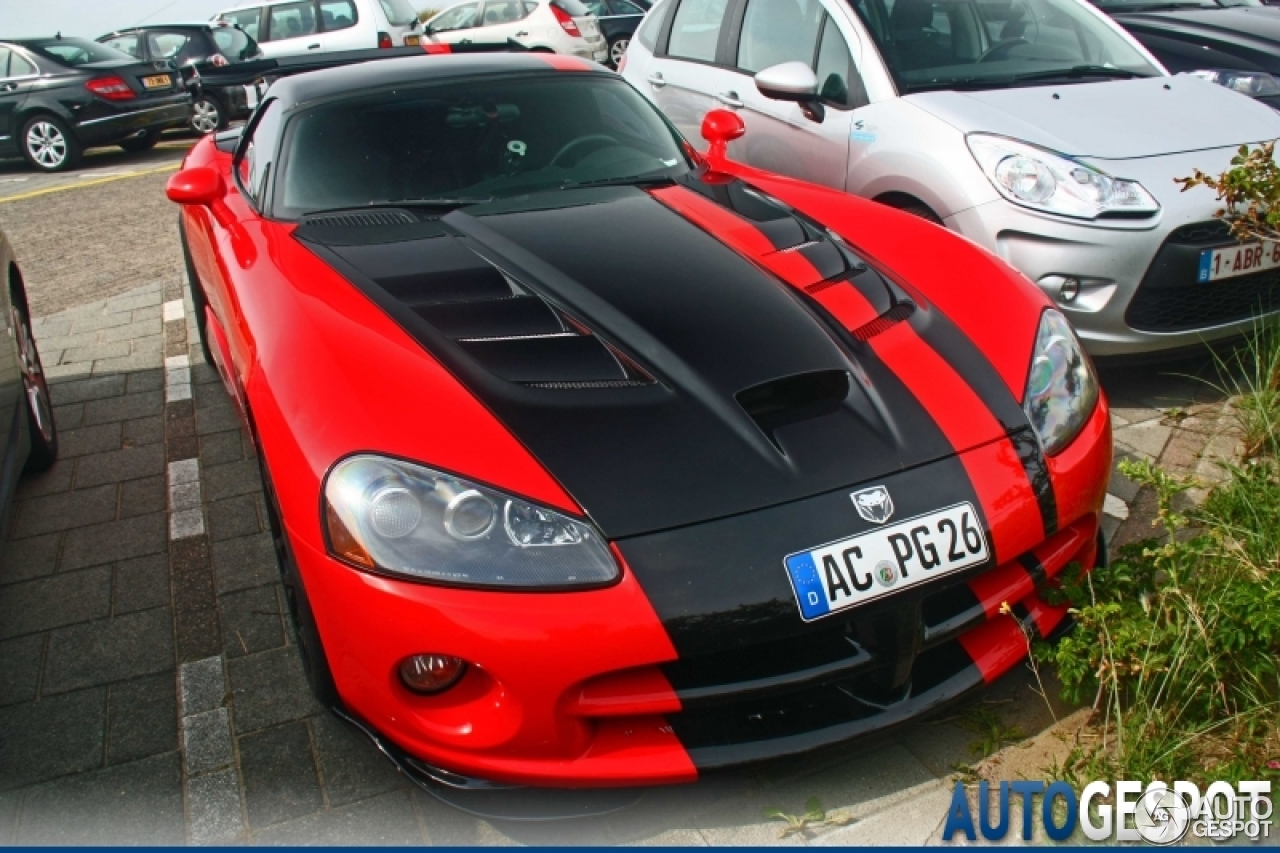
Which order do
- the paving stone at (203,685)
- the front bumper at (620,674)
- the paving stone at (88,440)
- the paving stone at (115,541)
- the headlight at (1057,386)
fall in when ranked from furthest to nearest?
the paving stone at (88,440) < the paving stone at (115,541) < the paving stone at (203,685) < the headlight at (1057,386) < the front bumper at (620,674)

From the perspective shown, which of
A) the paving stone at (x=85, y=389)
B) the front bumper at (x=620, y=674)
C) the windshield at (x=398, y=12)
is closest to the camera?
the front bumper at (x=620, y=674)

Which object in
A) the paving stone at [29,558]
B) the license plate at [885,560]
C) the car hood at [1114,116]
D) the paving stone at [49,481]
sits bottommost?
the paving stone at [49,481]

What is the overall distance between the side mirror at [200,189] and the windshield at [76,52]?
9858 millimetres

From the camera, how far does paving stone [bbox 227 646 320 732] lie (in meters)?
2.61

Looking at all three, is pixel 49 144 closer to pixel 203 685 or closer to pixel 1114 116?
pixel 203 685

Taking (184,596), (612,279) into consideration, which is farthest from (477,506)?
(184,596)

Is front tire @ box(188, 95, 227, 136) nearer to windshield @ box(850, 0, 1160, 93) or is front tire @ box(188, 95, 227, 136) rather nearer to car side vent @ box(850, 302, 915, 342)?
windshield @ box(850, 0, 1160, 93)

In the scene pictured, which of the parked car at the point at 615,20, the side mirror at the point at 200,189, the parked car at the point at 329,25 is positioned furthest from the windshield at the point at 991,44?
the parked car at the point at 615,20

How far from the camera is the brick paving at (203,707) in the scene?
2.24 meters

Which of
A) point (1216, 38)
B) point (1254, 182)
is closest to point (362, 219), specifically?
point (1254, 182)

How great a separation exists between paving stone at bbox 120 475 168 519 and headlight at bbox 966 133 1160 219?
309 centimetres

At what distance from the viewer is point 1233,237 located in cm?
378

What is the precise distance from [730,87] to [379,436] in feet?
12.2

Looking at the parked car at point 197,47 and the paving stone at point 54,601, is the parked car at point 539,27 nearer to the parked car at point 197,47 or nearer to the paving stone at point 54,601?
the parked car at point 197,47
